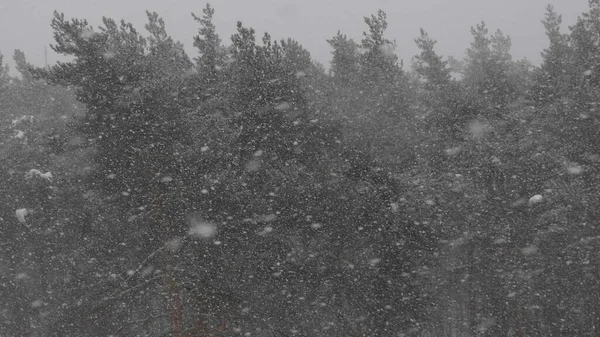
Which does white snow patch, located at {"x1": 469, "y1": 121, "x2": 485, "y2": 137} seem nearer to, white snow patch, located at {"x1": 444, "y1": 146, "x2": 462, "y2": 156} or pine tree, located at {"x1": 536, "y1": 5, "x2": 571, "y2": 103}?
white snow patch, located at {"x1": 444, "y1": 146, "x2": 462, "y2": 156}

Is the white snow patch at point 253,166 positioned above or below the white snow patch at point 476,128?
below

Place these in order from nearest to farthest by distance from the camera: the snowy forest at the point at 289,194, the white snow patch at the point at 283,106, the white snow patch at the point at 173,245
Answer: the white snow patch at the point at 173,245 < the snowy forest at the point at 289,194 < the white snow patch at the point at 283,106

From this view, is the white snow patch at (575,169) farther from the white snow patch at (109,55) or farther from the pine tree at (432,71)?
the white snow patch at (109,55)

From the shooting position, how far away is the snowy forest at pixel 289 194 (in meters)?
11.8

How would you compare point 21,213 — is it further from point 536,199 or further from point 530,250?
point 530,250

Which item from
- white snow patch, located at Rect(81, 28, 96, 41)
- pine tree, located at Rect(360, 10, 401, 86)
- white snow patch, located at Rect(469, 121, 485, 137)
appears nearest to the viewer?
white snow patch, located at Rect(81, 28, 96, 41)

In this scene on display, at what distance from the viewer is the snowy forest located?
11.8 metres

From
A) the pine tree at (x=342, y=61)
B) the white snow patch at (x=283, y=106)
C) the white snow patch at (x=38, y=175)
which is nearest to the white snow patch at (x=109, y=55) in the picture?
the white snow patch at (x=283, y=106)

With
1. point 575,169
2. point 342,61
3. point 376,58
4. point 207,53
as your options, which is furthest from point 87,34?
point 575,169

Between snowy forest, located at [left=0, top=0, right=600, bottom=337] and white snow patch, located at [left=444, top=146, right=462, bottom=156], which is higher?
white snow patch, located at [left=444, top=146, right=462, bottom=156]

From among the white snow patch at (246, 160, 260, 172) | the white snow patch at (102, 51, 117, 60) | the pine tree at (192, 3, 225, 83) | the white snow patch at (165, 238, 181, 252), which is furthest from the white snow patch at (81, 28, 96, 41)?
the white snow patch at (165, 238, 181, 252)

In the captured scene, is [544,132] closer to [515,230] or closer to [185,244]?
[515,230]

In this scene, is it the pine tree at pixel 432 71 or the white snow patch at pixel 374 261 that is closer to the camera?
the white snow patch at pixel 374 261

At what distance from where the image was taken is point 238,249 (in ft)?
40.2
